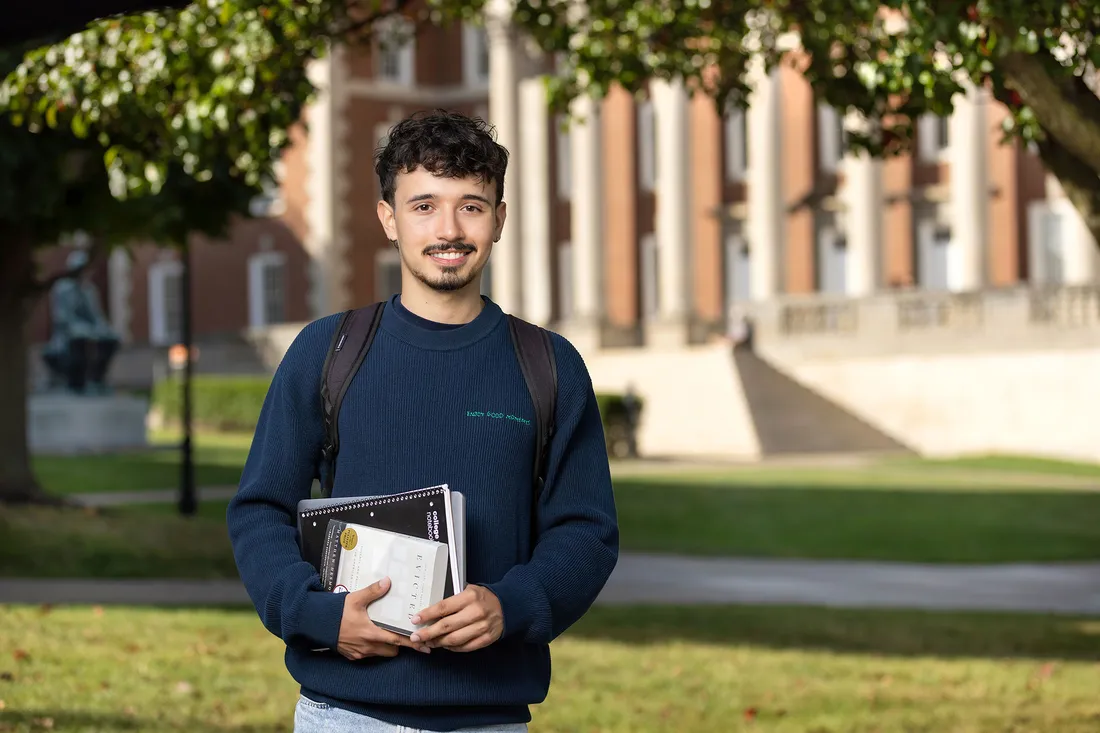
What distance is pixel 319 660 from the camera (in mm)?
3184

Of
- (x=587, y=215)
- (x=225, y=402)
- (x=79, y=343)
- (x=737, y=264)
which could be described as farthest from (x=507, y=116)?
(x=79, y=343)

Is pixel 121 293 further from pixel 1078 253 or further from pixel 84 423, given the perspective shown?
pixel 1078 253

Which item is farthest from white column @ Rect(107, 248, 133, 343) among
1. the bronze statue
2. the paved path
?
the paved path

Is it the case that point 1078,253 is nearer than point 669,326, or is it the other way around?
point 1078,253

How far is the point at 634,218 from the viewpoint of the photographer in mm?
46344

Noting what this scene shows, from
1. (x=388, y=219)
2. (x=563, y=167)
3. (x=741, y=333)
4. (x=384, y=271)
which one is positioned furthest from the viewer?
(x=384, y=271)

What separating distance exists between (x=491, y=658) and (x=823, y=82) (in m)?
7.86

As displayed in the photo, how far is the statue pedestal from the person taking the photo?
31.5 metres

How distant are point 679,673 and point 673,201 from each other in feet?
109

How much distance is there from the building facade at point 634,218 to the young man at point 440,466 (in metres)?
29.7

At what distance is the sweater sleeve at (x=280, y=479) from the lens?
3141 mm

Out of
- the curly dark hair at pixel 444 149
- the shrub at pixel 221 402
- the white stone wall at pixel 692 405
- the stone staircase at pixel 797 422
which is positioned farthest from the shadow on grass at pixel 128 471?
the curly dark hair at pixel 444 149

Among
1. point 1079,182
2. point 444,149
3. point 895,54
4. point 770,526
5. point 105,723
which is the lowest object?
point 770,526

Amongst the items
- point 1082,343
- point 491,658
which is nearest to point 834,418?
point 1082,343
